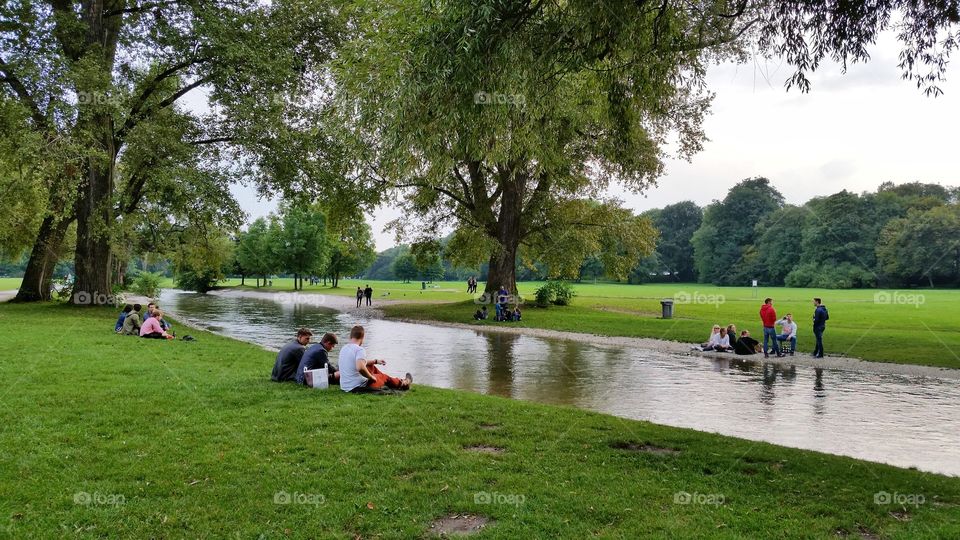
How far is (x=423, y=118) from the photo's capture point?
8.17 metres

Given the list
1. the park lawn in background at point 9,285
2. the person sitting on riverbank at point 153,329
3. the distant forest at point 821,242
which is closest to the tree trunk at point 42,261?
the person sitting on riverbank at point 153,329

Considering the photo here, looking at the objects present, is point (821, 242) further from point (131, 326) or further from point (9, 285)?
point (9, 285)

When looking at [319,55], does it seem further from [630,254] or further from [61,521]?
[61,521]

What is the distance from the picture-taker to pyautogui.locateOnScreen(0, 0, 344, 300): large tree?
2311cm

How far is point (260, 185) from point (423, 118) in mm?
21342

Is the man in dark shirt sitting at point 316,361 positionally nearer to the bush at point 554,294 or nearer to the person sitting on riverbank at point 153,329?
the person sitting on riverbank at point 153,329

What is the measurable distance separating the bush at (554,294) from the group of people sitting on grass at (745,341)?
17862 mm

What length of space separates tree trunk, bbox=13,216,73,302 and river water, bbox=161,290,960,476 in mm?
17879

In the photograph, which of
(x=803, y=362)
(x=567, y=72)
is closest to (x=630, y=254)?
(x=803, y=362)
